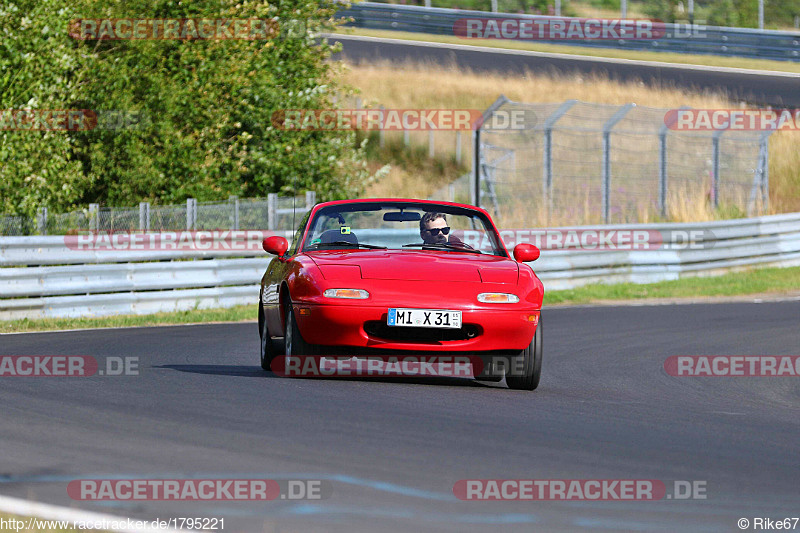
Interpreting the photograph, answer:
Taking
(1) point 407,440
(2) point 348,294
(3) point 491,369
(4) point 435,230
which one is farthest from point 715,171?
(1) point 407,440

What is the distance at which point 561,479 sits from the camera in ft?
18.7

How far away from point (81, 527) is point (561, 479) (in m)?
2.10

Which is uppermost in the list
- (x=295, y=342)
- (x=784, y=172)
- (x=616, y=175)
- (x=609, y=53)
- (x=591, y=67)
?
(x=609, y=53)

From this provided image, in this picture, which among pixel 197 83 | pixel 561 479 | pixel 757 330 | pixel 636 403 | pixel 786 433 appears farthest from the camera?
pixel 197 83

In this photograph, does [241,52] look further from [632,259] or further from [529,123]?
[632,259]

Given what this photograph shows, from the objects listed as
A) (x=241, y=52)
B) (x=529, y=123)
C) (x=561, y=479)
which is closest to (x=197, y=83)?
(x=241, y=52)

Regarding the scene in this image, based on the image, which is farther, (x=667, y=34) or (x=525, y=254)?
(x=667, y=34)

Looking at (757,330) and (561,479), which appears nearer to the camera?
(561,479)

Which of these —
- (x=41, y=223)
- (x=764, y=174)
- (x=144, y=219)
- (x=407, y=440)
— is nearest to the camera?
A: (x=407, y=440)

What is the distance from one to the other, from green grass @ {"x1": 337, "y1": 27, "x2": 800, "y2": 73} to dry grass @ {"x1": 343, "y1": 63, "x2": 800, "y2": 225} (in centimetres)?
208

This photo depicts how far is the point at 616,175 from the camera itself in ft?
106

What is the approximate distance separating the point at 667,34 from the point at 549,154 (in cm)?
2252

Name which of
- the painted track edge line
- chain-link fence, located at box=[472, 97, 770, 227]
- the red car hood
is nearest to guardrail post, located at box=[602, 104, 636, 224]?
chain-link fence, located at box=[472, 97, 770, 227]

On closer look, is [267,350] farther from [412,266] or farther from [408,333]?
[408,333]
